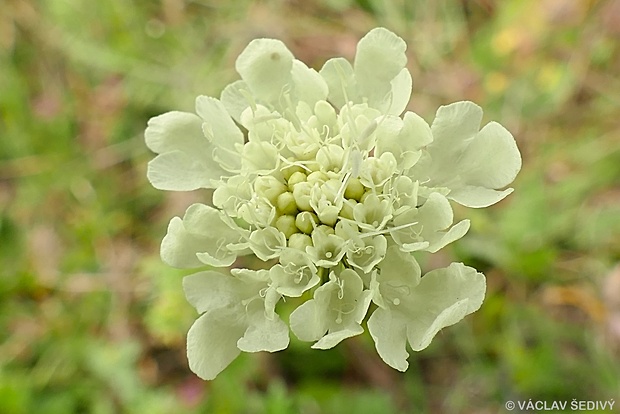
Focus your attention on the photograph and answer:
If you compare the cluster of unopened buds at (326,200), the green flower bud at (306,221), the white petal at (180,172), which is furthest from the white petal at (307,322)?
the white petal at (180,172)

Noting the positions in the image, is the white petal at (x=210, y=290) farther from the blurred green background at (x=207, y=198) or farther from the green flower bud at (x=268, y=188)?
the blurred green background at (x=207, y=198)

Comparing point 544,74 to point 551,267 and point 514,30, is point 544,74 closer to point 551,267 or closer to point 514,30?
point 514,30

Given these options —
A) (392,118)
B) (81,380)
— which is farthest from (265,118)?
(81,380)

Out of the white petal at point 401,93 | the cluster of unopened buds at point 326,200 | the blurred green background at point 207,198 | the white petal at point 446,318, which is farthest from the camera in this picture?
the blurred green background at point 207,198

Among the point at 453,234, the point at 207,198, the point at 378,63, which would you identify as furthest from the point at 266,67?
the point at 207,198

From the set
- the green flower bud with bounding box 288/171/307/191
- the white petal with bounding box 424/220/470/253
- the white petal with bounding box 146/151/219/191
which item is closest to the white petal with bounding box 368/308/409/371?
the white petal with bounding box 424/220/470/253

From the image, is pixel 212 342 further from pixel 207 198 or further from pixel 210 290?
pixel 207 198

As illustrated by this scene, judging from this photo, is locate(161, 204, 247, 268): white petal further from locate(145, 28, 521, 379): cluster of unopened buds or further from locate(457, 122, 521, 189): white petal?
locate(457, 122, 521, 189): white petal

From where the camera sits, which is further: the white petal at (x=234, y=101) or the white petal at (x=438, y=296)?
the white petal at (x=234, y=101)
